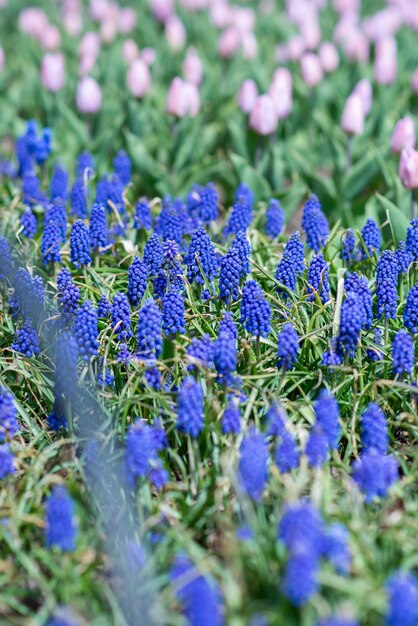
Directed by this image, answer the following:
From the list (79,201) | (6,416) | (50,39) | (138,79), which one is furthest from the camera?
(50,39)

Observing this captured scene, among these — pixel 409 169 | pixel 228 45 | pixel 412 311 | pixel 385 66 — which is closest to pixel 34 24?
pixel 228 45

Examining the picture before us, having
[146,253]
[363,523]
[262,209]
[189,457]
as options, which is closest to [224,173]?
[262,209]

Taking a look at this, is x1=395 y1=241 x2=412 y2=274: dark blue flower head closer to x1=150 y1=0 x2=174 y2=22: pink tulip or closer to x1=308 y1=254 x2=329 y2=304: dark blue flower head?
x1=308 y1=254 x2=329 y2=304: dark blue flower head

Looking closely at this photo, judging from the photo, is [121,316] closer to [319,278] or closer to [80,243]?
[80,243]

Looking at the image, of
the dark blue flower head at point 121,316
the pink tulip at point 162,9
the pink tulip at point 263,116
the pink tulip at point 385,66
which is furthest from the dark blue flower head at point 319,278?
the pink tulip at point 162,9

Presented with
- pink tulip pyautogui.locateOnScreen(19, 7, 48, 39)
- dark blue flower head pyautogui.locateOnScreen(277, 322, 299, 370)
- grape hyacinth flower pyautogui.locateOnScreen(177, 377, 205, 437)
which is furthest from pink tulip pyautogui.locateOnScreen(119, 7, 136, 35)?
grape hyacinth flower pyautogui.locateOnScreen(177, 377, 205, 437)

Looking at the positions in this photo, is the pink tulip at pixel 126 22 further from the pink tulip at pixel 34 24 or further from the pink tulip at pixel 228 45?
the pink tulip at pixel 228 45
